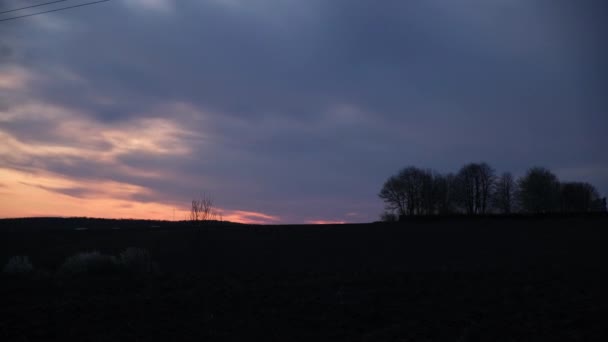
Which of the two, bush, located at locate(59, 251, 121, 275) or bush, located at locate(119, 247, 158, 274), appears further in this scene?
bush, located at locate(119, 247, 158, 274)

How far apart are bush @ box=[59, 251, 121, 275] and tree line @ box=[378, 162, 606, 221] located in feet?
237

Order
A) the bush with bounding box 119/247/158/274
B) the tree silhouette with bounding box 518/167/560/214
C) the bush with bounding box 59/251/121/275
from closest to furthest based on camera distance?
1. the bush with bounding box 59/251/121/275
2. the bush with bounding box 119/247/158/274
3. the tree silhouette with bounding box 518/167/560/214

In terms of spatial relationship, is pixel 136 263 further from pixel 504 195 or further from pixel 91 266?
pixel 504 195

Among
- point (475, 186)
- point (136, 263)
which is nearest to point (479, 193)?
point (475, 186)

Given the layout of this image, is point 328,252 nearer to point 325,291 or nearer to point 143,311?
point 325,291

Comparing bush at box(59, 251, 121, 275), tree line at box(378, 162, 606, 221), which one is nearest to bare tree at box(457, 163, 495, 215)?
tree line at box(378, 162, 606, 221)

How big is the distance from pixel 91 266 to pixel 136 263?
2.42 meters

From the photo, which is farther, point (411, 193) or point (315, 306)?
point (411, 193)

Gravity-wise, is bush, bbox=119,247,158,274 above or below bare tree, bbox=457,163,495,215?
below

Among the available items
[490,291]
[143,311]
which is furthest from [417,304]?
[143,311]

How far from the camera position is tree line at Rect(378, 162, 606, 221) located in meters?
91.6

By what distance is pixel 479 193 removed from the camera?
97.8 metres

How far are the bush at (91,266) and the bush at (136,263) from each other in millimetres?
625

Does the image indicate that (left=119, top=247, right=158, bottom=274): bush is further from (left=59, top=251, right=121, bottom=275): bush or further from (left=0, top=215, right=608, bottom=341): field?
(left=0, top=215, right=608, bottom=341): field
